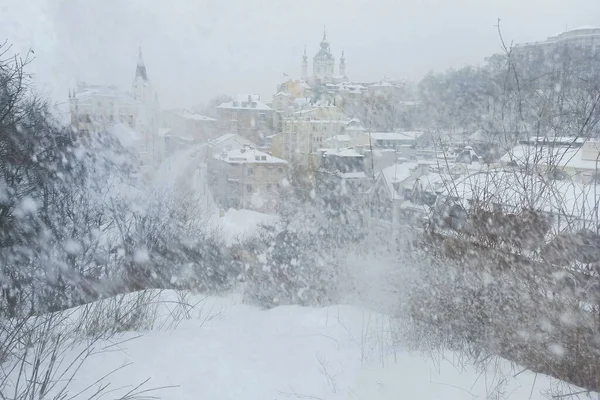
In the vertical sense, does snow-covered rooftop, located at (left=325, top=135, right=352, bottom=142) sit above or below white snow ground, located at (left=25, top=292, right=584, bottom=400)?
above

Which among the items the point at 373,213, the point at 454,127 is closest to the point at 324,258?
the point at 373,213

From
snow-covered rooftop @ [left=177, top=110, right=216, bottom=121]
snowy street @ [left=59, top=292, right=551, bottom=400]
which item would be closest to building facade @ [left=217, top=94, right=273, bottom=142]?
snow-covered rooftop @ [left=177, top=110, right=216, bottom=121]

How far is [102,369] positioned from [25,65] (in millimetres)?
3626

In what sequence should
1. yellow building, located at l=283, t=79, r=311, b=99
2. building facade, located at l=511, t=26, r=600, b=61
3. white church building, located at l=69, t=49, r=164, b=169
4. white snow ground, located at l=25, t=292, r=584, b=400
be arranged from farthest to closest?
yellow building, located at l=283, t=79, r=311, b=99 → white church building, located at l=69, t=49, r=164, b=169 → building facade, located at l=511, t=26, r=600, b=61 → white snow ground, located at l=25, t=292, r=584, b=400

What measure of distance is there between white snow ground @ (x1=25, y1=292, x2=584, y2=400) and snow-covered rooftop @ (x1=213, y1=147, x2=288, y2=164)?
1092 cm

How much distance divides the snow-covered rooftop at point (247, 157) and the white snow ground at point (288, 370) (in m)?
10.9

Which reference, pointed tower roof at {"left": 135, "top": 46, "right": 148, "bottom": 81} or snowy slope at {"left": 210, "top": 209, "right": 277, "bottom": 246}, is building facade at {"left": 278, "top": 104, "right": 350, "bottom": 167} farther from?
pointed tower roof at {"left": 135, "top": 46, "right": 148, "bottom": 81}

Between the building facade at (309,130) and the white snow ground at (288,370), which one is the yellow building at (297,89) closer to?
the building facade at (309,130)

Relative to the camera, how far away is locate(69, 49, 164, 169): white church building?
8.91 metres

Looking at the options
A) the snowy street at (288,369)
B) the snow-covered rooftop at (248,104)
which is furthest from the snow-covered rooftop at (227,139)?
the snowy street at (288,369)

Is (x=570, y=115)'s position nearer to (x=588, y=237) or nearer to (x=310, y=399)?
(x=588, y=237)

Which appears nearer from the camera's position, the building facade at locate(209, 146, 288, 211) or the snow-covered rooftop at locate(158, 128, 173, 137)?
the snow-covered rooftop at locate(158, 128, 173, 137)

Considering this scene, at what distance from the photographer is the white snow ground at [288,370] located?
1.62 m

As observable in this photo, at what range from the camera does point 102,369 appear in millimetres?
1594
